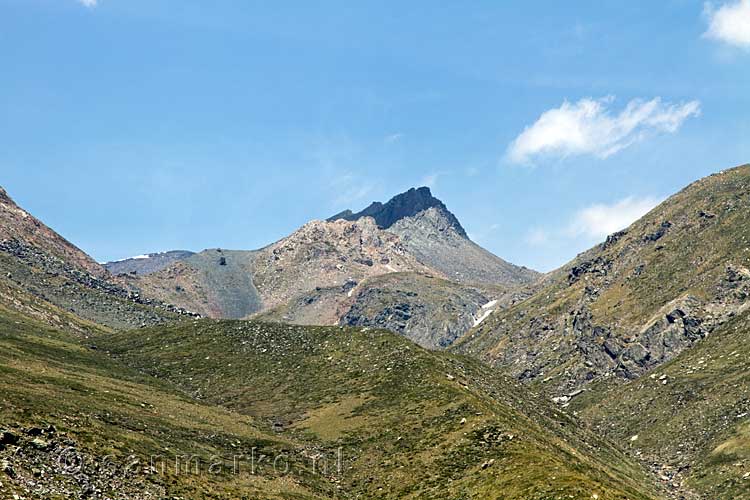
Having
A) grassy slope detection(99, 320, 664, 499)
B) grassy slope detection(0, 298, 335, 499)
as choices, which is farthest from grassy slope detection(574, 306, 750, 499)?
grassy slope detection(0, 298, 335, 499)

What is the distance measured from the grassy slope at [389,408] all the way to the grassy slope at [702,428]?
17.5m

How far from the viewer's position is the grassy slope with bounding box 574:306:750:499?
130875 mm

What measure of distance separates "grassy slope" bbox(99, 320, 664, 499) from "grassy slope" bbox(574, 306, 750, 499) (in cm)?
1748

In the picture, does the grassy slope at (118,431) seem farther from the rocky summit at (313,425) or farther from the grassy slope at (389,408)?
the grassy slope at (389,408)

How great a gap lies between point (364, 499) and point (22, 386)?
4760cm

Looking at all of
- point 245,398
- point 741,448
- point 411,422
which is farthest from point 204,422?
point 741,448

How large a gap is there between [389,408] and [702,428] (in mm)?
88998

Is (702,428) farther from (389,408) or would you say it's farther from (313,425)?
(313,425)

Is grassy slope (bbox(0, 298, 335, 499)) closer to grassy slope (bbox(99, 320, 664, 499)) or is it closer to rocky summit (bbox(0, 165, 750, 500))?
rocky summit (bbox(0, 165, 750, 500))

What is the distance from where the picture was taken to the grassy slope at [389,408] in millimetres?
83750

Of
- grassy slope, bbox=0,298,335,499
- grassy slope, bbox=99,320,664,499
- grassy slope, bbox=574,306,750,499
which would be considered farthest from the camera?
grassy slope, bbox=574,306,750,499

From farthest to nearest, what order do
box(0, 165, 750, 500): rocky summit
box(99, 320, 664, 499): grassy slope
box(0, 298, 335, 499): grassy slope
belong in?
box(99, 320, 664, 499): grassy slope → box(0, 165, 750, 500): rocky summit → box(0, 298, 335, 499): grassy slope

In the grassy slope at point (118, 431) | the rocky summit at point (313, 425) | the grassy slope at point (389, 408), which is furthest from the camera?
the grassy slope at point (389, 408)

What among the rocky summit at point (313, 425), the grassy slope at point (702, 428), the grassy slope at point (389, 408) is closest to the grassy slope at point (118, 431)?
the rocky summit at point (313, 425)
